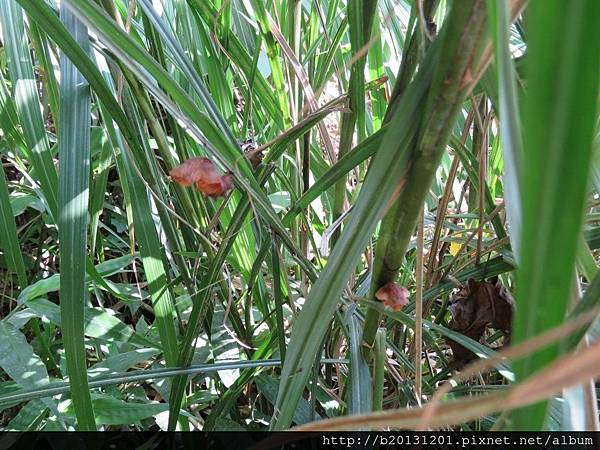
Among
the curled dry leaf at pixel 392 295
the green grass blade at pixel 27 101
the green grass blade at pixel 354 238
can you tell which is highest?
the green grass blade at pixel 27 101

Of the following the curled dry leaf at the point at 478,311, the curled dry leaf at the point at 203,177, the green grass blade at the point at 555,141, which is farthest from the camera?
the curled dry leaf at the point at 478,311

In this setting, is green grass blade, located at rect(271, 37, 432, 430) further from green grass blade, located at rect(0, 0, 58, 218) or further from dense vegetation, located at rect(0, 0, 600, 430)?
green grass blade, located at rect(0, 0, 58, 218)

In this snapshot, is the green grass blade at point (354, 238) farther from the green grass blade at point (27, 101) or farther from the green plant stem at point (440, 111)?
the green grass blade at point (27, 101)

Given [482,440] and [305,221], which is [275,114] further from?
[482,440]

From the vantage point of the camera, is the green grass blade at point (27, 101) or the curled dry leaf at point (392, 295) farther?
the green grass blade at point (27, 101)

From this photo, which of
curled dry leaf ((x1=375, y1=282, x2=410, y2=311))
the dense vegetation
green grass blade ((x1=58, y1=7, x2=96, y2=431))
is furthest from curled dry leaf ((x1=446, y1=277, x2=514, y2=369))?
green grass blade ((x1=58, y1=7, x2=96, y2=431))

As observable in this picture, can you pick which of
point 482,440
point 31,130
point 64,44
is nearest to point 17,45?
point 31,130

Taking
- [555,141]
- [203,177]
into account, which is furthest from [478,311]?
[555,141]

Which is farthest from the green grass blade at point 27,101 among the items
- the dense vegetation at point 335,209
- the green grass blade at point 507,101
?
the green grass blade at point 507,101
